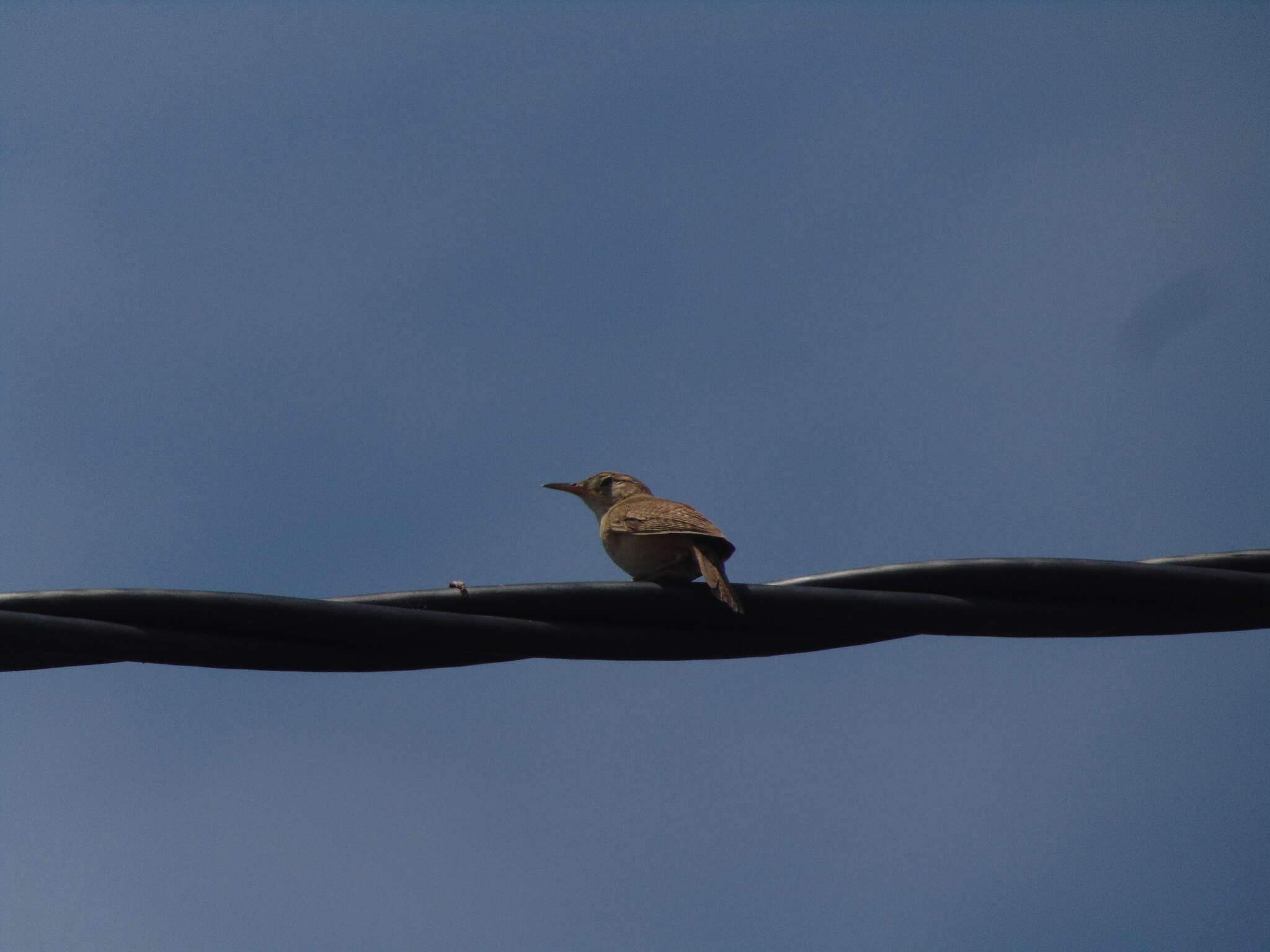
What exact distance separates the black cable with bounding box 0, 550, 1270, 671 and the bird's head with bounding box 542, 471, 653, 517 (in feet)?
12.8

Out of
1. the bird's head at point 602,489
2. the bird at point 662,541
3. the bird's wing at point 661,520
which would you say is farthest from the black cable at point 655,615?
the bird's head at point 602,489

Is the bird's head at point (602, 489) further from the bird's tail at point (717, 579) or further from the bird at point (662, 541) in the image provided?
the bird's tail at point (717, 579)

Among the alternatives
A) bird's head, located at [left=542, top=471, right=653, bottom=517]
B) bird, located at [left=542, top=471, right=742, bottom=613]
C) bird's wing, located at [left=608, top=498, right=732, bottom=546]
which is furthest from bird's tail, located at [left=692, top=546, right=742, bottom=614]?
bird's head, located at [left=542, top=471, right=653, bottom=517]

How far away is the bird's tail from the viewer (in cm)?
407

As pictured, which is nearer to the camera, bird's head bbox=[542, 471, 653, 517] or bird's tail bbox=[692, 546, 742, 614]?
bird's tail bbox=[692, 546, 742, 614]

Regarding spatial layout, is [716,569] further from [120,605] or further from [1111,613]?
[120,605]

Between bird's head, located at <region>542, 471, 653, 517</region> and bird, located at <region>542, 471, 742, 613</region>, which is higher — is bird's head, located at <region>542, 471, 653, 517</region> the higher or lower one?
the higher one

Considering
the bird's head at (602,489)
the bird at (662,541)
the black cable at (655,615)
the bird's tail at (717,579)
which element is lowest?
the black cable at (655,615)

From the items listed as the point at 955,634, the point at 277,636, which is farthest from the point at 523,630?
the point at 955,634

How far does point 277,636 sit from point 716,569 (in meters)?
1.67

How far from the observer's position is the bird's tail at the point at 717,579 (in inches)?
160

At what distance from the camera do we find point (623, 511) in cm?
612

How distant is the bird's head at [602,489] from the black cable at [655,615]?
12.8 ft

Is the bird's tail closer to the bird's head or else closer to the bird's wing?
the bird's wing
